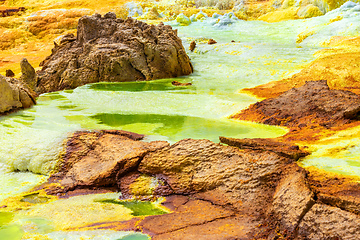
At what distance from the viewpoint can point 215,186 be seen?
321cm

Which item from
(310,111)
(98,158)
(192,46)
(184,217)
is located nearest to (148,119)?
(98,158)

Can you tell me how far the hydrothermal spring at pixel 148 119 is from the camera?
10.3 feet

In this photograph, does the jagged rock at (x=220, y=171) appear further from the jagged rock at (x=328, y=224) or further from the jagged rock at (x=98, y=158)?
the jagged rock at (x=328, y=224)

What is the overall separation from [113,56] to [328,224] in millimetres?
9016

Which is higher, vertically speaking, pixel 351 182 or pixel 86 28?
pixel 86 28

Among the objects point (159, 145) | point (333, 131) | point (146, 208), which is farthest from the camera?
point (333, 131)

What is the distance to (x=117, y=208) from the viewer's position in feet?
10.7

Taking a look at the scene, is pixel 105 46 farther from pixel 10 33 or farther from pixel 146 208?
pixel 10 33

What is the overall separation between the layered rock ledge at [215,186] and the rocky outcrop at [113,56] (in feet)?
19.9

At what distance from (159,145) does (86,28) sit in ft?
27.3

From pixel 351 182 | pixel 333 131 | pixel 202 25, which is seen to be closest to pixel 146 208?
pixel 351 182

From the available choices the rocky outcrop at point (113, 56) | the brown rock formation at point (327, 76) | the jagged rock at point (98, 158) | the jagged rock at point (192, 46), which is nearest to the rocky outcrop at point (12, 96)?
the jagged rock at point (98, 158)

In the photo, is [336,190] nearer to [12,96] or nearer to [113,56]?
[12,96]

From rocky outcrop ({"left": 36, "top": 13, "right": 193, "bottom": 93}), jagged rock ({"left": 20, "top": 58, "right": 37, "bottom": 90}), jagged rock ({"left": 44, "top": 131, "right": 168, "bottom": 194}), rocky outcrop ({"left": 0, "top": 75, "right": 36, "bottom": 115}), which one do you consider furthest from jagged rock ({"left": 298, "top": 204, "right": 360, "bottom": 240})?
jagged rock ({"left": 20, "top": 58, "right": 37, "bottom": 90})
